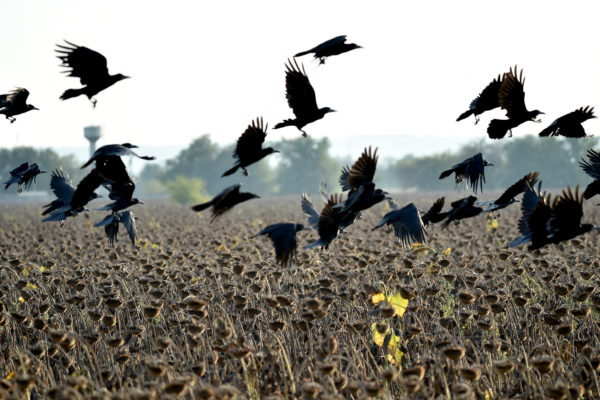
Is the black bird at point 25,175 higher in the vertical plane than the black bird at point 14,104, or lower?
lower

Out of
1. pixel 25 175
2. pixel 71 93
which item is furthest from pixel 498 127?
pixel 25 175

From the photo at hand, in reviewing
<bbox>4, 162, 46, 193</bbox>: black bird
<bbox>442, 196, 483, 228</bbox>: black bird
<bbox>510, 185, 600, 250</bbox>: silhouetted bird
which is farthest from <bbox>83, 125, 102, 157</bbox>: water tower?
<bbox>510, 185, 600, 250</bbox>: silhouetted bird

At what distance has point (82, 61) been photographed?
14.0ft

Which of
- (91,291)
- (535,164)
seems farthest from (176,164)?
(91,291)

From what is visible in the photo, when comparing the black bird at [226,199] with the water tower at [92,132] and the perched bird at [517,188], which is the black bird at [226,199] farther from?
the water tower at [92,132]

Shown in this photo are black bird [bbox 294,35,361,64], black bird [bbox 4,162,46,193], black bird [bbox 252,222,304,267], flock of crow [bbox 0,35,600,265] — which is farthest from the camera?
black bird [bbox 4,162,46,193]

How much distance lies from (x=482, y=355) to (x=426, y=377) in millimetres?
590

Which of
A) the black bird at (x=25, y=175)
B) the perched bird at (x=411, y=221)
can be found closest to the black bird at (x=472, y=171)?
the perched bird at (x=411, y=221)

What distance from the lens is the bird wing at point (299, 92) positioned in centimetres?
408

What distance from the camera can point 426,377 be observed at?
3.81 m

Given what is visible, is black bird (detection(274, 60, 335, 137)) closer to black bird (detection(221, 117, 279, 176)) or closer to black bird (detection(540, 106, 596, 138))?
black bird (detection(221, 117, 279, 176))

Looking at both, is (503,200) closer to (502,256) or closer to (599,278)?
(502,256)

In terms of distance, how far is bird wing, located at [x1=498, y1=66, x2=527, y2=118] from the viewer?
404 centimetres

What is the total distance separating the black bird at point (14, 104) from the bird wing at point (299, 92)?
2166mm
